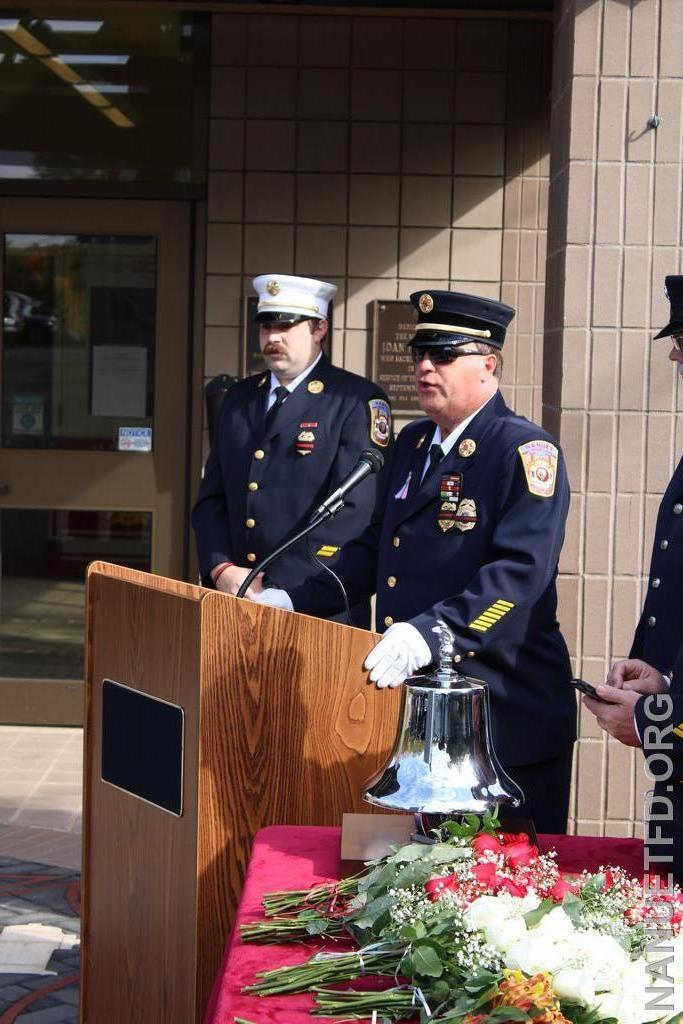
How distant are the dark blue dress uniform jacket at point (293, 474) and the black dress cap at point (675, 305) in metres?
1.29

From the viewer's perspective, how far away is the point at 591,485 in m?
4.20

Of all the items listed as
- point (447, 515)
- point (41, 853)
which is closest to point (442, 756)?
point (447, 515)

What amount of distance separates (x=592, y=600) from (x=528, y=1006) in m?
2.69

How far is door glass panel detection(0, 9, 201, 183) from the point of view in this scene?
20.6 ft

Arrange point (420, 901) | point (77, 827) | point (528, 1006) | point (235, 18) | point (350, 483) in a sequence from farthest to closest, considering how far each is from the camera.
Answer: point (235, 18), point (77, 827), point (350, 483), point (420, 901), point (528, 1006)

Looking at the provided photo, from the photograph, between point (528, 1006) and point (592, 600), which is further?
point (592, 600)

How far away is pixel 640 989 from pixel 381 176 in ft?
16.4

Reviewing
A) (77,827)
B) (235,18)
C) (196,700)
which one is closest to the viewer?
(196,700)

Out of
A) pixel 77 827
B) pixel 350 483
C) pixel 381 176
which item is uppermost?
pixel 381 176

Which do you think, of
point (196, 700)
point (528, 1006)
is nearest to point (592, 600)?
point (196, 700)

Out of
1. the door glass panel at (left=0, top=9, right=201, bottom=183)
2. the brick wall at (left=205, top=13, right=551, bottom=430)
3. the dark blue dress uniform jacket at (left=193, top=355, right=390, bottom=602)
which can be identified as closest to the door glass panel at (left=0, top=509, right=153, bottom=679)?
the brick wall at (left=205, top=13, right=551, bottom=430)

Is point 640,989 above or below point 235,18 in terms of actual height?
below

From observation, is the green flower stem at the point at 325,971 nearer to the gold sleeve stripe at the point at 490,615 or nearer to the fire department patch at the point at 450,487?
the gold sleeve stripe at the point at 490,615

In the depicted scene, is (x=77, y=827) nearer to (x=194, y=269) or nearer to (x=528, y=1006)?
(x=194, y=269)
